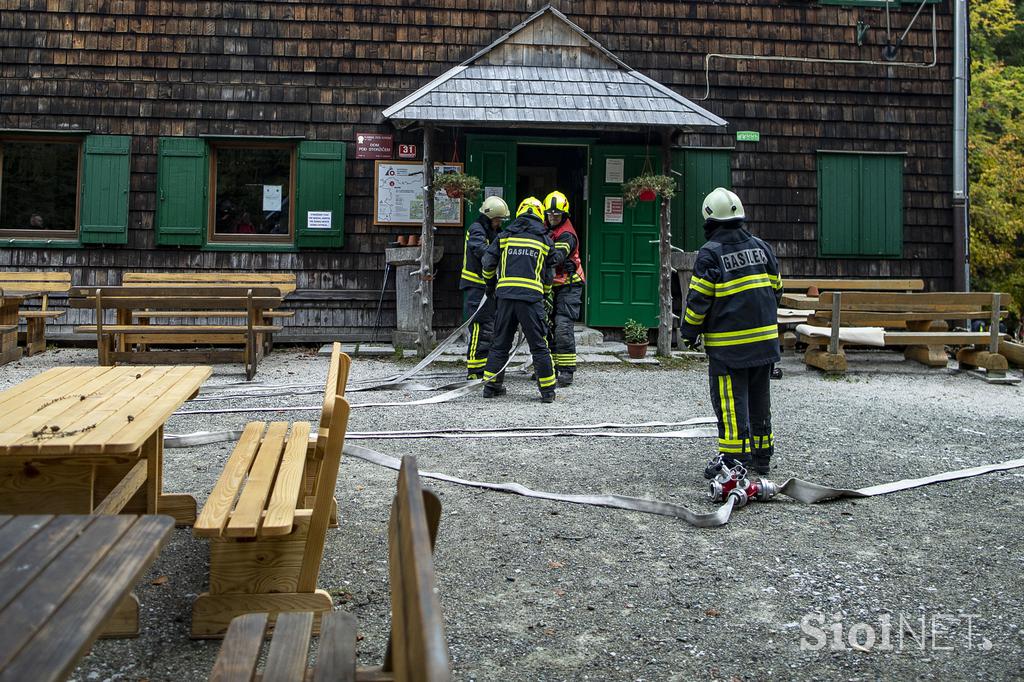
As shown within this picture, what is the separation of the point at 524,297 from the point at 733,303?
3.18 meters

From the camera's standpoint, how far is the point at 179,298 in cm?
895

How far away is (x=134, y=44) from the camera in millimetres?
11656

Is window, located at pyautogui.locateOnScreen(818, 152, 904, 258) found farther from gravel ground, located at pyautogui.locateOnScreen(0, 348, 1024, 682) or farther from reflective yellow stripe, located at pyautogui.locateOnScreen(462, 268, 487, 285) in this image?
gravel ground, located at pyautogui.locateOnScreen(0, 348, 1024, 682)

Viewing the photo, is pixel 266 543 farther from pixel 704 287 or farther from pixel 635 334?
pixel 635 334

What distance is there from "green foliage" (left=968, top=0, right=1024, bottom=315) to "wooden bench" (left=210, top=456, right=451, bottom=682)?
19.4 m

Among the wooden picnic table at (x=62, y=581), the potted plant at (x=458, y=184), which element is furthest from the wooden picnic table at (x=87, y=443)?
the potted plant at (x=458, y=184)

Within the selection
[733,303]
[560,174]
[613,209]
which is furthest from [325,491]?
[560,174]

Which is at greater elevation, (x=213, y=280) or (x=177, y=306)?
(x=213, y=280)

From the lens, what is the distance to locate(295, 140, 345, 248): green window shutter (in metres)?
11.8

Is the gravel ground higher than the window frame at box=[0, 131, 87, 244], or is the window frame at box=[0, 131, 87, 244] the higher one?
the window frame at box=[0, 131, 87, 244]

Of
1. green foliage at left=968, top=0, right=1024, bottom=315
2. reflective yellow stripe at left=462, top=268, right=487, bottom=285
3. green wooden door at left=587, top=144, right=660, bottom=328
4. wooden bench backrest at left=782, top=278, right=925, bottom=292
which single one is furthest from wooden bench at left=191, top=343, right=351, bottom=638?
green foliage at left=968, top=0, right=1024, bottom=315

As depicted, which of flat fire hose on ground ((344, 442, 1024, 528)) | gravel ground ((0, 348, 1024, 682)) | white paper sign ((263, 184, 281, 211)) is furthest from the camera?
white paper sign ((263, 184, 281, 211))

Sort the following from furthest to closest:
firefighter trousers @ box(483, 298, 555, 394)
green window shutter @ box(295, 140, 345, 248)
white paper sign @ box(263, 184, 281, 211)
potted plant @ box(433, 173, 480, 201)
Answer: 1. white paper sign @ box(263, 184, 281, 211)
2. green window shutter @ box(295, 140, 345, 248)
3. potted plant @ box(433, 173, 480, 201)
4. firefighter trousers @ box(483, 298, 555, 394)

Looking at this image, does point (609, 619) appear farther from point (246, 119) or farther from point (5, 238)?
point (5, 238)
